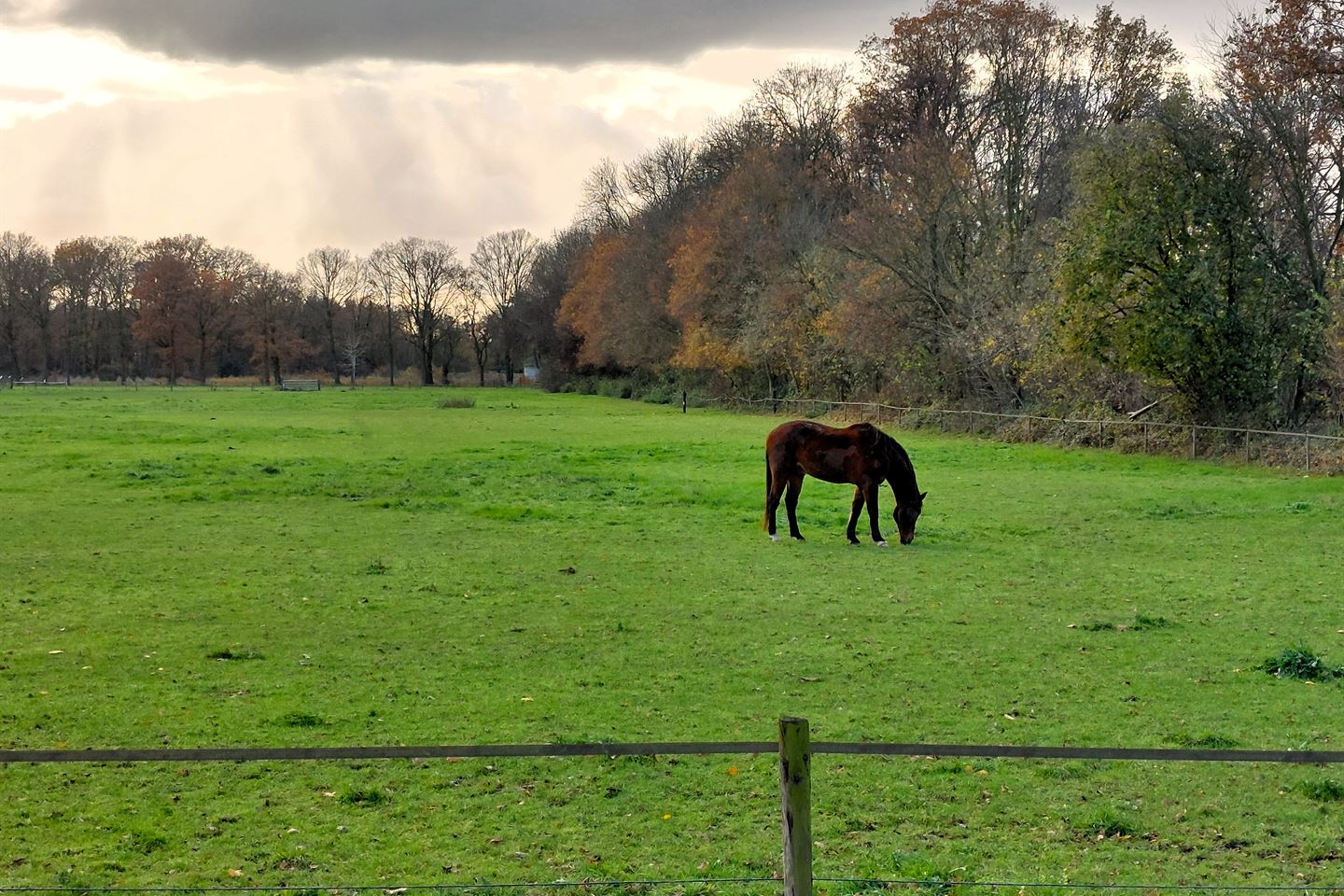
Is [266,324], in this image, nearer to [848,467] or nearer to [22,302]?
[22,302]

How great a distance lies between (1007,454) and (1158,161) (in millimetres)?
8951

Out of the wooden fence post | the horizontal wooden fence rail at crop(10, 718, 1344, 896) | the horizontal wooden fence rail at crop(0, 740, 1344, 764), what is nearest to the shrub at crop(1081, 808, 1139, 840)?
the horizontal wooden fence rail at crop(10, 718, 1344, 896)

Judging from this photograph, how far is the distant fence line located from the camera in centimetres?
2820

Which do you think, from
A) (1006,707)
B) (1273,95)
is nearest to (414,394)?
(1273,95)

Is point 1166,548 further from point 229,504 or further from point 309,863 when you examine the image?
point 229,504

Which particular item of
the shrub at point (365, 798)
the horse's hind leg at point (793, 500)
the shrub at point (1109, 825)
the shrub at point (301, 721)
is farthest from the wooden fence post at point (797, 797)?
the horse's hind leg at point (793, 500)

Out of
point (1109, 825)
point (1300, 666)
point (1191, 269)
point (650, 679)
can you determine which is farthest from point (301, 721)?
point (1191, 269)

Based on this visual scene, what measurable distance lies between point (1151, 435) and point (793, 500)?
58.5 ft

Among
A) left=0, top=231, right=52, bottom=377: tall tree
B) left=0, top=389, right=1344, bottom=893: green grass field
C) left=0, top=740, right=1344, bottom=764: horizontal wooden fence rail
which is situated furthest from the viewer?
left=0, top=231, right=52, bottom=377: tall tree

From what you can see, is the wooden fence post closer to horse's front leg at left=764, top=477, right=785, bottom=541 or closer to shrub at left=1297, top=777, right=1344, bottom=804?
Result: shrub at left=1297, top=777, right=1344, bottom=804

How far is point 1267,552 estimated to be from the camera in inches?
707

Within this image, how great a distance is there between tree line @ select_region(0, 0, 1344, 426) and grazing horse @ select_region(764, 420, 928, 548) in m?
14.6

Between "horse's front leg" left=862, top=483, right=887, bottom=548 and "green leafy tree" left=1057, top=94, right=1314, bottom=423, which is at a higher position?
"green leafy tree" left=1057, top=94, right=1314, bottom=423

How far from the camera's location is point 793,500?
1992 cm
